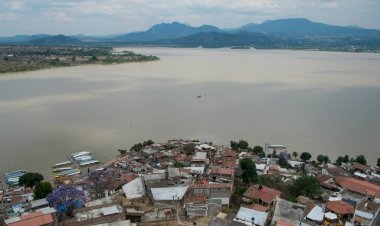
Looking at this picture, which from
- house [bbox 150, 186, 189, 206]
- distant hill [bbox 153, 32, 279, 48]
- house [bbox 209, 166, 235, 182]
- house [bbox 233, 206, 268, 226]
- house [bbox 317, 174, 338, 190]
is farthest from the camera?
distant hill [bbox 153, 32, 279, 48]

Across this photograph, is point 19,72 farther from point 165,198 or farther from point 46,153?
point 165,198

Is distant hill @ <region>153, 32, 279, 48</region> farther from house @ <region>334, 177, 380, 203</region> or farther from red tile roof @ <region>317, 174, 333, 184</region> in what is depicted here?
house @ <region>334, 177, 380, 203</region>

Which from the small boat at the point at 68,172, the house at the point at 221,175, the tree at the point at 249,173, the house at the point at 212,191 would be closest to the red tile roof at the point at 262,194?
the house at the point at 212,191

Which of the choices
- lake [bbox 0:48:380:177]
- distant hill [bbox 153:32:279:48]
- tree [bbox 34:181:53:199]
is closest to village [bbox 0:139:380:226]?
tree [bbox 34:181:53:199]

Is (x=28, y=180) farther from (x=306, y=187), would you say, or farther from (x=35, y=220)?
(x=306, y=187)

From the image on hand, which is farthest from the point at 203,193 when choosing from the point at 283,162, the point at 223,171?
the point at 283,162

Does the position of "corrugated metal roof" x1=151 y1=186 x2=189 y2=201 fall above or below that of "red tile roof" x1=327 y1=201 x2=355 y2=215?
above
